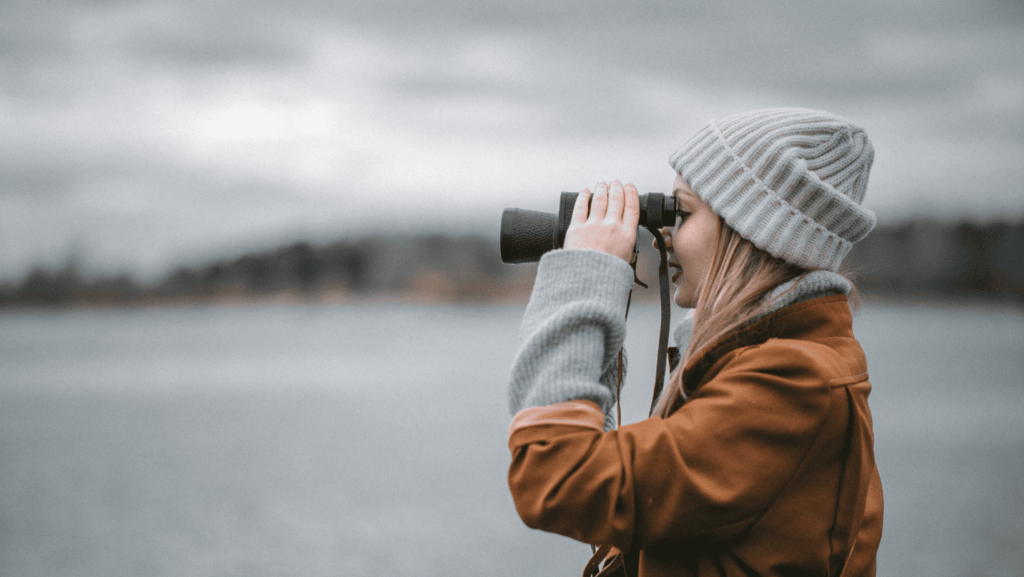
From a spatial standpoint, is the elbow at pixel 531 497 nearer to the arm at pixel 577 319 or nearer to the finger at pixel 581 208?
the arm at pixel 577 319

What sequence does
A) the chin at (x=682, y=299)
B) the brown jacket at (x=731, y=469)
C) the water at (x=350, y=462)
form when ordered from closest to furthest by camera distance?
1. the brown jacket at (x=731, y=469)
2. the chin at (x=682, y=299)
3. the water at (x=350, y=462)

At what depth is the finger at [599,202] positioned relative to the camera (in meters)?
0.99

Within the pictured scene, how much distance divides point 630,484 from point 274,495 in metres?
9.88

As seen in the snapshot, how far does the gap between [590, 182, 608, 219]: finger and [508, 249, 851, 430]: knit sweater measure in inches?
3.5

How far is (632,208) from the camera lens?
99 centimetres

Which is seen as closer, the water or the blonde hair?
the blonde hair

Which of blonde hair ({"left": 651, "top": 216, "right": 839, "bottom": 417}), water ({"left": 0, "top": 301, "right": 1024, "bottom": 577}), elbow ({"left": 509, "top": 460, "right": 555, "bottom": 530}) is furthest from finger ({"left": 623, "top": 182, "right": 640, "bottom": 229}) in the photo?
water ({"left": 0, "top": 301, "right": 1024, "bottom": 577})

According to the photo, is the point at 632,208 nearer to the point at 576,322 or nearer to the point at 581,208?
the point at 581,208

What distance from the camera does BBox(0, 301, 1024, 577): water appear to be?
7195 millimetres

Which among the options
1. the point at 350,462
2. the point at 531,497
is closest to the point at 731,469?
the point at 531,497

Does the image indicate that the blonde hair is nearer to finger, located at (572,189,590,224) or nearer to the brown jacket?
the brown jacket

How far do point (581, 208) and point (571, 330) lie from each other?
0.21 m

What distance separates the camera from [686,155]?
1.01 metres

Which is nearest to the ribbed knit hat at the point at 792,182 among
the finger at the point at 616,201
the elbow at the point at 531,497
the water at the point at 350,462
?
the finger at the point at 616,201
